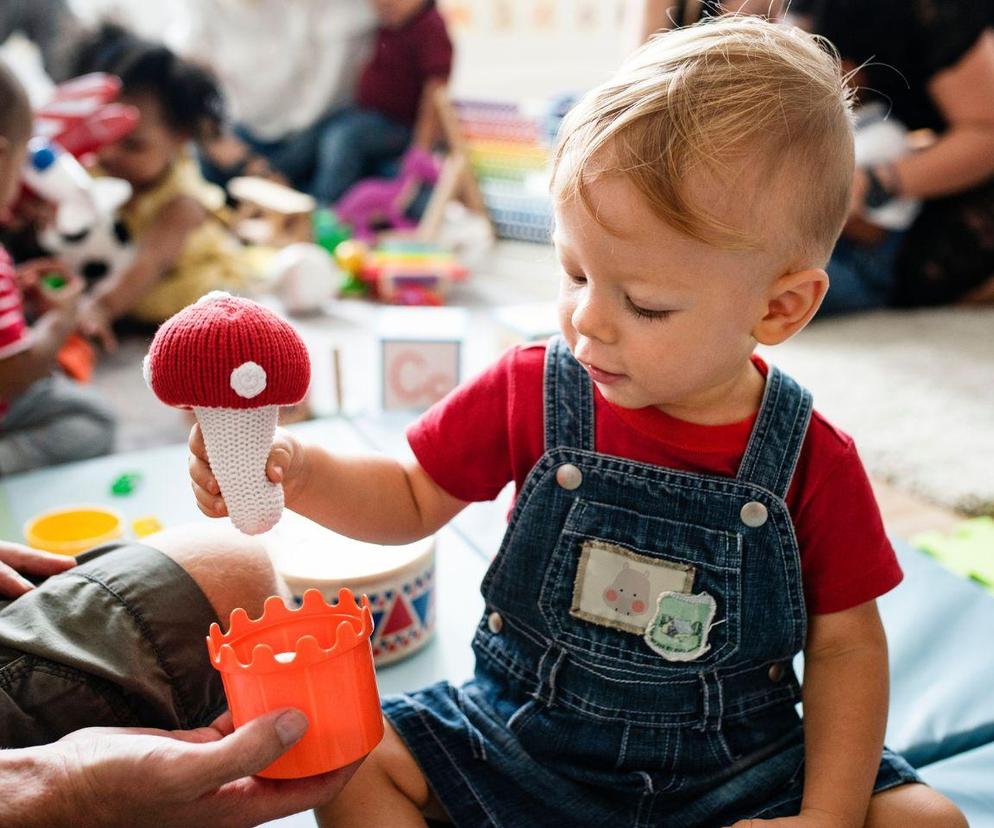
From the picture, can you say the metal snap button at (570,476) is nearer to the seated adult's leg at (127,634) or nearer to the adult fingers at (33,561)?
the seated adult's leg at (127,634)

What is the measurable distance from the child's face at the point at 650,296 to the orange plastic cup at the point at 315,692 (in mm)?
225

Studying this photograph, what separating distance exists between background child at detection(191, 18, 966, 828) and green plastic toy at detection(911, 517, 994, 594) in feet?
1.66

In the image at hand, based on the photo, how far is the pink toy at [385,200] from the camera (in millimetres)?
2635

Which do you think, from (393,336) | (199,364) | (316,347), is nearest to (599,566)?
(199,364)

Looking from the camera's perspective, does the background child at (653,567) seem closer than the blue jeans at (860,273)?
Yes

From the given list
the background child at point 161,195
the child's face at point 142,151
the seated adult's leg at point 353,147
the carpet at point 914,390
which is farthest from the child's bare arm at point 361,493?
the seated adult's leg at point 353,147

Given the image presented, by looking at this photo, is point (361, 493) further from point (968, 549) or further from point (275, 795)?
point (968, 549)

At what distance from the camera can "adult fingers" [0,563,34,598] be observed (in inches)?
27.7

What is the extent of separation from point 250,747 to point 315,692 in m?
0.05

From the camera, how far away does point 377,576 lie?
852mm

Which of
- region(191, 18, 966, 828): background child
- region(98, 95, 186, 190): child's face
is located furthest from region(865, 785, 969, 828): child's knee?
region(98, 95, 186, 190): child's face

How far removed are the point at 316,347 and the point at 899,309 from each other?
4.43 feet

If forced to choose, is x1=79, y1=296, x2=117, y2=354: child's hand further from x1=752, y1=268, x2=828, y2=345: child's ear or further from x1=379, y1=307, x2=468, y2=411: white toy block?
x1=752, y1=268, x2=828, y2=345: child's ear

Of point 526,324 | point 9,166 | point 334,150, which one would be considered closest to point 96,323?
point 9,166
